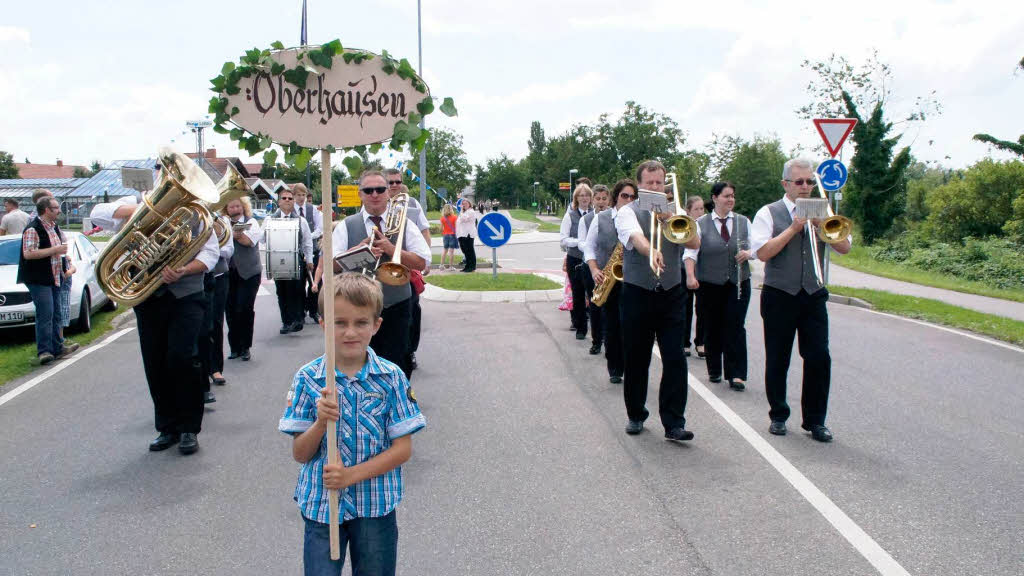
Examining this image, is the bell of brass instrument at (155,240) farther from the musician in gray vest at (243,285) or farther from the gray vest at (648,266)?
the musician in gray vest at (243,285)

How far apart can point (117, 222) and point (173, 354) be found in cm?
100

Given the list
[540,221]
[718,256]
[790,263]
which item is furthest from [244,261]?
[540,221]

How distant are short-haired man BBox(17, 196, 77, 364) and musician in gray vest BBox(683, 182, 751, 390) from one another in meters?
6.61

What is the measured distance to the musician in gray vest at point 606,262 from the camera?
24.8ft

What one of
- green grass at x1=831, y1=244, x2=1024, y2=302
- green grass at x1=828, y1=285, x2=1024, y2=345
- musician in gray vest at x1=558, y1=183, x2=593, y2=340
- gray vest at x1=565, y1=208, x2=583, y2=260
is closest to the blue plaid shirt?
musician in gray vest at x1=558, y1=183, x2=593, y2=340

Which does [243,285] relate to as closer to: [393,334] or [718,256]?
[393,334]

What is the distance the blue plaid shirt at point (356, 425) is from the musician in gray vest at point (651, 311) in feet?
10.2

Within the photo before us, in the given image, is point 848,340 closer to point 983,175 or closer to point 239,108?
point 239,108

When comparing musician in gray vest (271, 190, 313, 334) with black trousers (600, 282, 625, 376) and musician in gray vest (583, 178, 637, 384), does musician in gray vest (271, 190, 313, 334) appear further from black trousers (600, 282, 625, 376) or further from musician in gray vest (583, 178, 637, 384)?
black trousers (600, 282, 625, 376)

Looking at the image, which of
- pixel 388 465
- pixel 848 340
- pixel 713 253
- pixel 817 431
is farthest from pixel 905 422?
pixel 388 465

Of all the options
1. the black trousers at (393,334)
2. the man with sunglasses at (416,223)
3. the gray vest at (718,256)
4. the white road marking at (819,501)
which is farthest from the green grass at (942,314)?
the black trousers at (393,334)

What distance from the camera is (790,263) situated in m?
5.72

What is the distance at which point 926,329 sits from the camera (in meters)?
11.2

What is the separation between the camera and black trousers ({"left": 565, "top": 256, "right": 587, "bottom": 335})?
9781 millimetres
